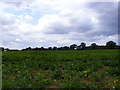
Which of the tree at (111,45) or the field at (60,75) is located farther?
the tree at (111,45)

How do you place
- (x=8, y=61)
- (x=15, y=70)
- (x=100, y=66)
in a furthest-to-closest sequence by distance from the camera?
(x=8, y=61)
(x=100, y=66)
(x=15, y=70)

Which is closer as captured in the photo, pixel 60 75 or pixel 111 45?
pixel 60 75

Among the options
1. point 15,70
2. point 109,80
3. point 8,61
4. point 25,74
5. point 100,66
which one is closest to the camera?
point 109,80

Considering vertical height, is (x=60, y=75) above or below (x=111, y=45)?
below

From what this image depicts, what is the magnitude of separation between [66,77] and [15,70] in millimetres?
3385

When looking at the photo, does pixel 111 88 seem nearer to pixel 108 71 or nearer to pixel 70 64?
pixel 108 71

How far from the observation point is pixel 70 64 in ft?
50.0

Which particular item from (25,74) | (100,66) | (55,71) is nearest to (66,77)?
(55,71)

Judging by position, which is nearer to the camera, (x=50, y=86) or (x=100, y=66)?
(x=50, y=86)

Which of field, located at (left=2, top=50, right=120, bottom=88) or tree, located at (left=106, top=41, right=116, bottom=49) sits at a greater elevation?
tree, located at (left=106, top=41, right=116, bottom=49)

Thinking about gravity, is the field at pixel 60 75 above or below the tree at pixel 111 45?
below

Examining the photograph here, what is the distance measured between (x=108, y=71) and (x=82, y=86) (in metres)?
2.98

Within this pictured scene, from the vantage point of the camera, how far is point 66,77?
40.2 ft

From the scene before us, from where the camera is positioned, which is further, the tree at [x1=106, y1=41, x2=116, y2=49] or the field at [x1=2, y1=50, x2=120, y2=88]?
the tree at [x1=106, y1=41, x2=116, y2=49]
